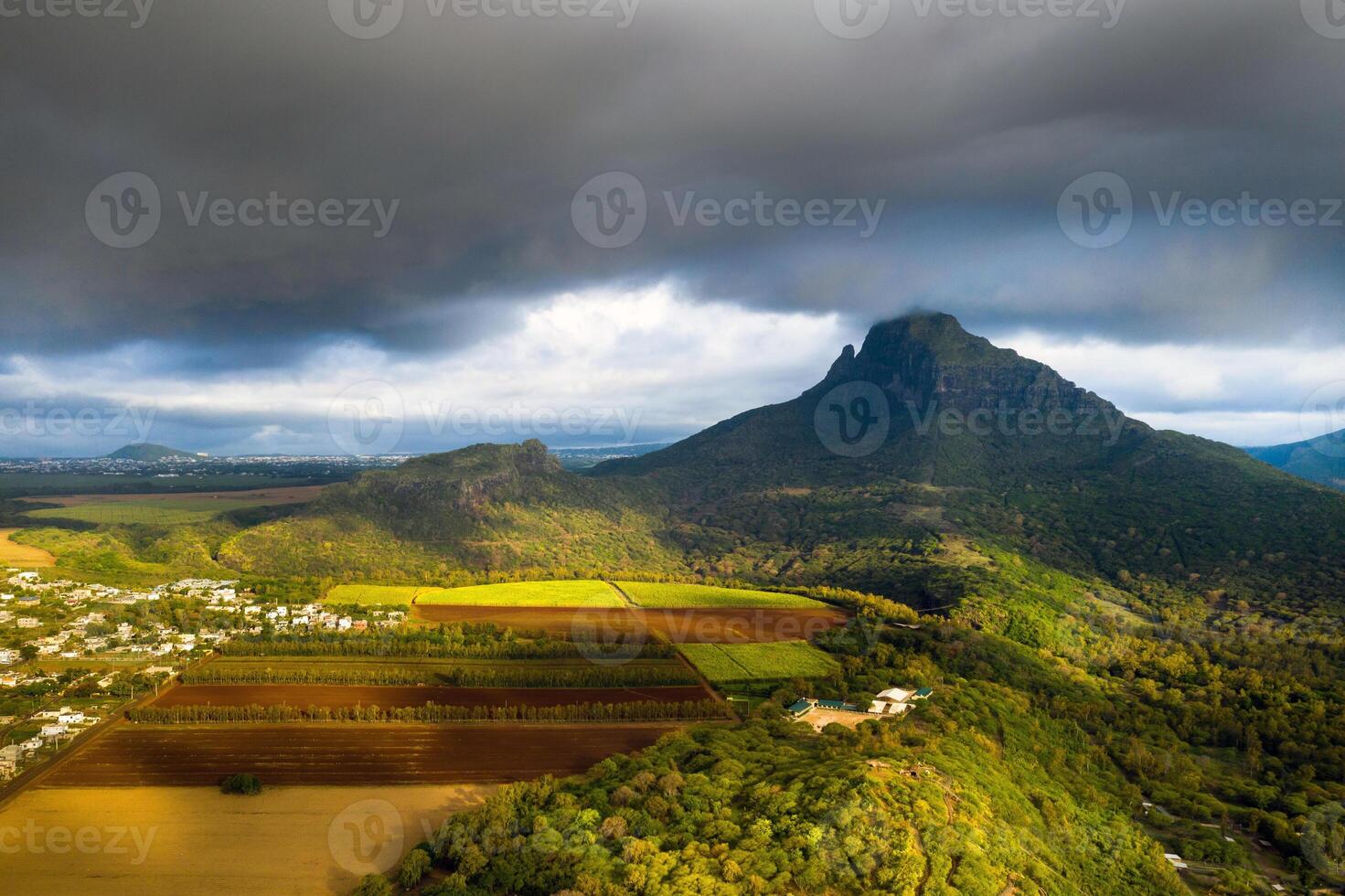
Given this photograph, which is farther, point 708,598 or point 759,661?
point 708,598

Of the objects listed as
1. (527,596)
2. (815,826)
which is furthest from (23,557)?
(815,826)

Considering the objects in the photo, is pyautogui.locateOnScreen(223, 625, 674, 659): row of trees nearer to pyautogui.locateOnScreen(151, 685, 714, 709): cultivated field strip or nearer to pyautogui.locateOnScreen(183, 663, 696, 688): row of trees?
pyautogui.locateOnScreen(183, 663, 696, 688): row of trees

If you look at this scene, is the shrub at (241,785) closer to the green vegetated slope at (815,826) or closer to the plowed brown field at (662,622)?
the green vegetated slope at (815,826)

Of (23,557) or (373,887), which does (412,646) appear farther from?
(23,557)

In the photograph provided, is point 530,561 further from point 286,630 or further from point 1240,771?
point 1240,771

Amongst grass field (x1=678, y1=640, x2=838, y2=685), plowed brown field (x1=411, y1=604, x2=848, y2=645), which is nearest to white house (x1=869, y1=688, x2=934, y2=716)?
grass field (x1=678, y1=640, x2=838, y2=685)

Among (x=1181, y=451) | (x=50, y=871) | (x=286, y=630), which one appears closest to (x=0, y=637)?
(x=286, y=630)
